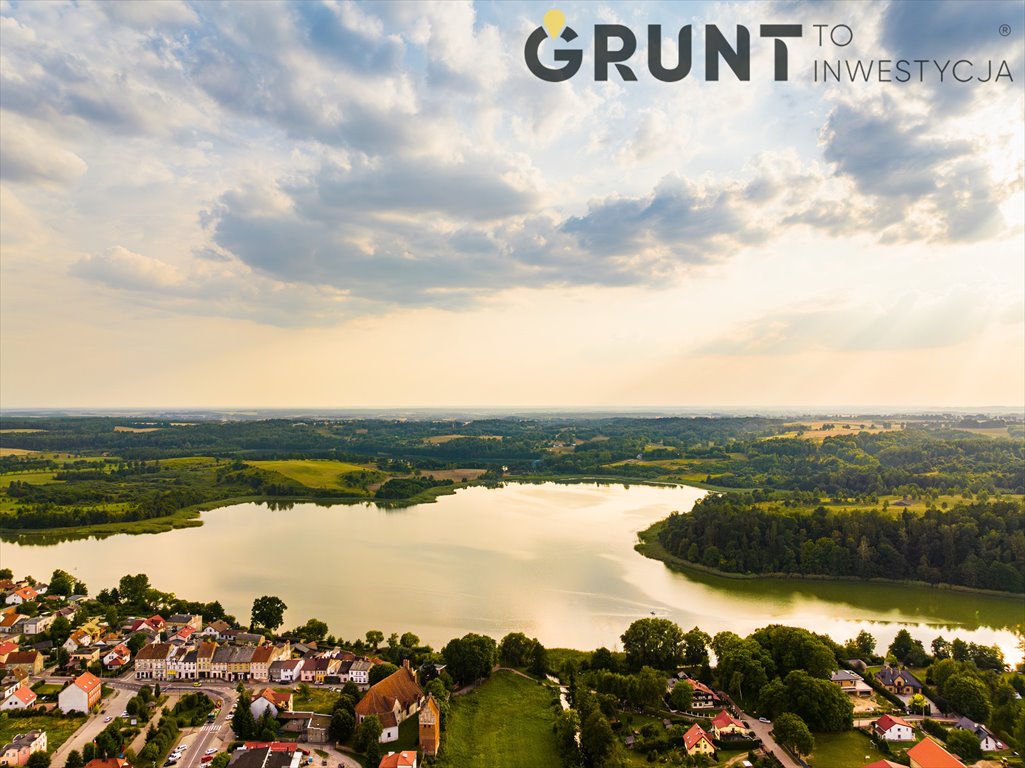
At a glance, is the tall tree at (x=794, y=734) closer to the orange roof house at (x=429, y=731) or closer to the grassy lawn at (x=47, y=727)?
the orange roof house at (x=429, y=731)

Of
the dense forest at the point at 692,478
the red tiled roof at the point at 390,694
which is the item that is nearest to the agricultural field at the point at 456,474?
the dense forest at the point at 692,478

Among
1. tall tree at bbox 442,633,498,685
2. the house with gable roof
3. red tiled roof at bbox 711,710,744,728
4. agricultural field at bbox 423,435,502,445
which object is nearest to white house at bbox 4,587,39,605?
tall tree at bbox 442,633,498,685

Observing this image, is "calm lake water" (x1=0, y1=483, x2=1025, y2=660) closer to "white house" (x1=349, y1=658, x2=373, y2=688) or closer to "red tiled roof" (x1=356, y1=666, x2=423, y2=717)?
"white house" (x1=349, y1=658, x2=373, y2=688)

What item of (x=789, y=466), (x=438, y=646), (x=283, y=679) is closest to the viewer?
(x=283, y=679)

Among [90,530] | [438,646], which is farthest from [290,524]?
[438,646]

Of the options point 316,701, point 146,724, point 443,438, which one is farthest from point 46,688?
point 443,438

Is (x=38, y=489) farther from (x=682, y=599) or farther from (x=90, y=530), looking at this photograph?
(x=682, y=599)

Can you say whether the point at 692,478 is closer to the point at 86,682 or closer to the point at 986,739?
the point at 986,739
